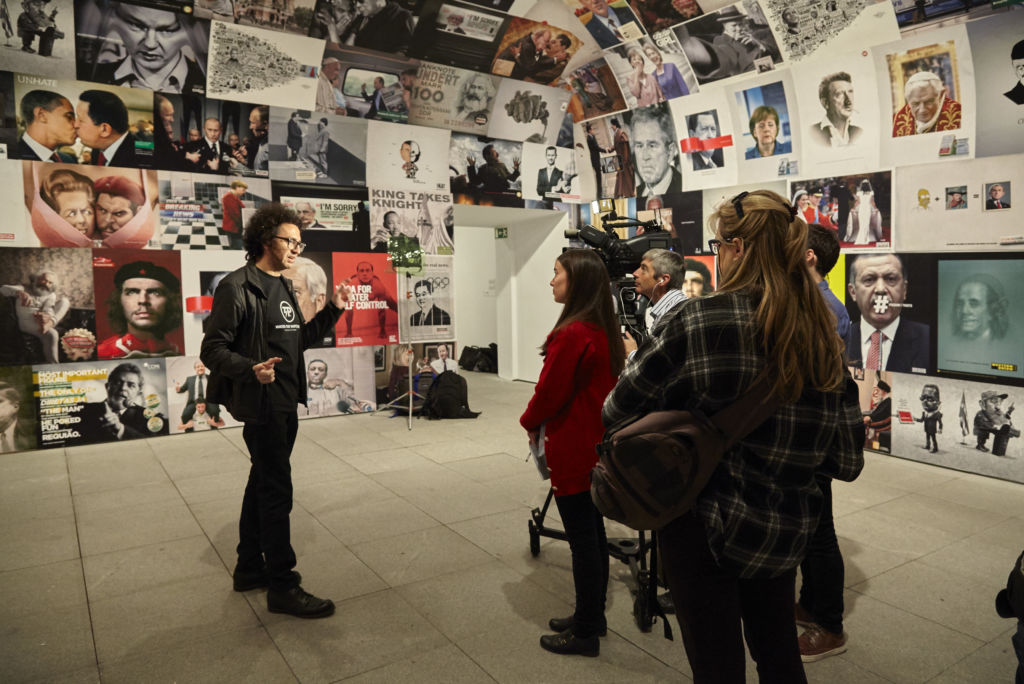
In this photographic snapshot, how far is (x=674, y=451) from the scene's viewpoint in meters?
1.36

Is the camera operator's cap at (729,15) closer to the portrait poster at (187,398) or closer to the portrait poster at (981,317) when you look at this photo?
the portrait poster at (981,317)

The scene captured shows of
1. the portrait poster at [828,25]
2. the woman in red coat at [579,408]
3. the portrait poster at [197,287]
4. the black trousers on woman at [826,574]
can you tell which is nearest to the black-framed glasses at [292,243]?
the woman in red coat at [579,408]

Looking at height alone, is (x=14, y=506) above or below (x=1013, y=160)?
below

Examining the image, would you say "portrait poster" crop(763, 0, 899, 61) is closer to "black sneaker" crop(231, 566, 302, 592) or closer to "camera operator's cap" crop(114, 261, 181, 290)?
"black sneaker" crop(231, 566, 302, 592)

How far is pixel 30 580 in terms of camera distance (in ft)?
10.5

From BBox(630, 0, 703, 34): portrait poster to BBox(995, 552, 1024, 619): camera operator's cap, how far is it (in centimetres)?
571

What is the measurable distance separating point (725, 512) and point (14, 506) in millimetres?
4762

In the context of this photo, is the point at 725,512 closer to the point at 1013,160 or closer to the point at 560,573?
the point at 560,573

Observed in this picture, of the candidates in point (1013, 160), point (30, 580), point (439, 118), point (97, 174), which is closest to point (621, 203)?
point (439, 118)

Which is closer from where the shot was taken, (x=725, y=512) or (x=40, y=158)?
(x=725, y=512)

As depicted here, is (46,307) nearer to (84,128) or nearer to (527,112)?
(84,128)

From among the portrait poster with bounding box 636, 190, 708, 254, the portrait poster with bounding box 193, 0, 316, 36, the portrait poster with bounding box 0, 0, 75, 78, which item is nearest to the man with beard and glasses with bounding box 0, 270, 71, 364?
the portrait poster with bounding box 0, 0, 75, 78

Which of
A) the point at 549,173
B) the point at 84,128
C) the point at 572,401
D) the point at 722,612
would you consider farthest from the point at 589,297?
the point at 549,173

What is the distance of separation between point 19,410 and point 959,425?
7671mm
